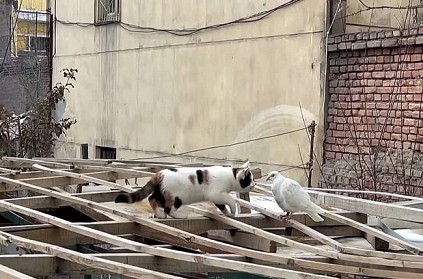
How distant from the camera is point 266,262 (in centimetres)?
365

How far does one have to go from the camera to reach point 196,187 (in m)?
4.72

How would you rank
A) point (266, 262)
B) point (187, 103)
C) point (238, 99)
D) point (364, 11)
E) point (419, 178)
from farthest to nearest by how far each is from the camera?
point (187, 103) < point (238, 99) < point (364, 11) < point (419, 178) < point (266, 262)

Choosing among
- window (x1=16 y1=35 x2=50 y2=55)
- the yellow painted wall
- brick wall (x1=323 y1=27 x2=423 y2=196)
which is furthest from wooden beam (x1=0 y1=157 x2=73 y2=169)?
the yellow painted wall

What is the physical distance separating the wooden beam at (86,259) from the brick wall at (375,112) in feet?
15.7

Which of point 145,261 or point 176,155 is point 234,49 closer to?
point 176,155

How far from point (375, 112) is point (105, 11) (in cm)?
733

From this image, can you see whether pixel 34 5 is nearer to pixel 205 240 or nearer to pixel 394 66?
pixel 394 66

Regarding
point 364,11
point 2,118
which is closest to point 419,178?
point 364,11

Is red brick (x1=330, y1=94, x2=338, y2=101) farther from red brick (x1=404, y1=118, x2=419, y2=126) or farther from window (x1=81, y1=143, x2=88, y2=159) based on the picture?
window (x1=81, y1=143, x2=88, y2=159)

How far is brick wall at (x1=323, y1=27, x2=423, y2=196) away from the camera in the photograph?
24.9ft

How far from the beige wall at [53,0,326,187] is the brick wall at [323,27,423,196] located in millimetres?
260

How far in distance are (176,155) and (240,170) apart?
6.75 m

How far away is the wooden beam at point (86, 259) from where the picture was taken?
3.13m

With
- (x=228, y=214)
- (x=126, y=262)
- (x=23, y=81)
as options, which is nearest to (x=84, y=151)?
(x=23, y=81)
